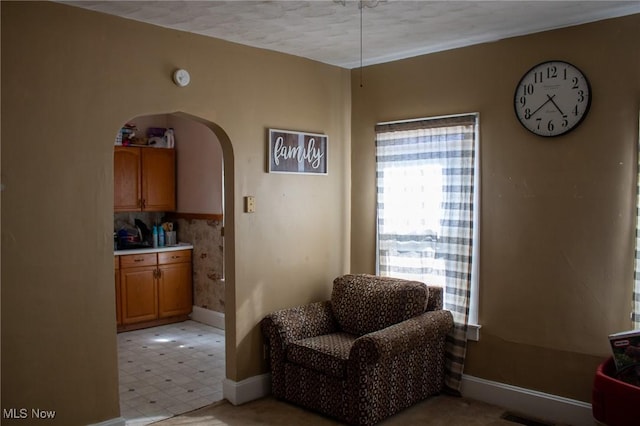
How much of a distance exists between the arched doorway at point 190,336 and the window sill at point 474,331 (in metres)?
1.67

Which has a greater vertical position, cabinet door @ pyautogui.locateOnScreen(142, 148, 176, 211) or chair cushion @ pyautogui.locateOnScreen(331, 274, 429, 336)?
cabinet door @ pyautogui.locateOnScreen(142, 148, 176, 211)

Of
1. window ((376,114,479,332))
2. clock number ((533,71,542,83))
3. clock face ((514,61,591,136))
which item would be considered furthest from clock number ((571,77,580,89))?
window ((376,114,479,332))

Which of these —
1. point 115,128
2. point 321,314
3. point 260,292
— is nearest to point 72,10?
point 115,128

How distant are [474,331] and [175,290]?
345 centimetres

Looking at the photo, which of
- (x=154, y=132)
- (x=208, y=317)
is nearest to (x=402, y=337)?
(x=208, y=317)

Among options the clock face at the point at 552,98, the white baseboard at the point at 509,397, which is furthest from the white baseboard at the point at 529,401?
the clock face at the point at 552,98

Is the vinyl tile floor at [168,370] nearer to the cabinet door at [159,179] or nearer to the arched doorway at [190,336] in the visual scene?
the arched doorway at [190,336]

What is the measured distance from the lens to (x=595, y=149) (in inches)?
128

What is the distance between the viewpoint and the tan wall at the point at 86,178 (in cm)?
285

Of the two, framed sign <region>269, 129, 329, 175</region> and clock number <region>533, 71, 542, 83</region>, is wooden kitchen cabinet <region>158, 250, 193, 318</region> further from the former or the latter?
clock number <region>533, 71, 542, 83</region>

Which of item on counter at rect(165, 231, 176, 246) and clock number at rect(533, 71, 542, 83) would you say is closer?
clock number at rect(533, 71, 542, 83)

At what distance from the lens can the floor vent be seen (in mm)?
3377

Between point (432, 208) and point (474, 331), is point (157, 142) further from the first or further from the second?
point (474, 331)

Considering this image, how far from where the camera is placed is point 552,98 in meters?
3.40
